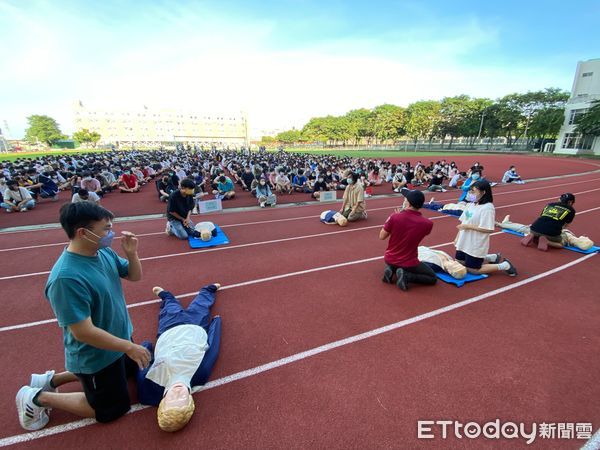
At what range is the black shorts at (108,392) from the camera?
7.04ft

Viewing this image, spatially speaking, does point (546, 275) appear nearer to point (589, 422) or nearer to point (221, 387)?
point (589, 422)

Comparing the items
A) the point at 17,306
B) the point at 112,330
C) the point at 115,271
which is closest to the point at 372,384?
the point at 112,330

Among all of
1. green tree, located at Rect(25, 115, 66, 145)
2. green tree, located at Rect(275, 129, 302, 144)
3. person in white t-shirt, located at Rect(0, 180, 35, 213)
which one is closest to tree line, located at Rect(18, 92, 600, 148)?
green tree, located at Rect(25, 115, 66, 145)

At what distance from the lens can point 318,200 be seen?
1224 centimetres

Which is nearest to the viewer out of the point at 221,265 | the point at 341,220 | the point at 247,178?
the point at 221,265

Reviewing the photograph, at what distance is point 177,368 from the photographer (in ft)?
8.27

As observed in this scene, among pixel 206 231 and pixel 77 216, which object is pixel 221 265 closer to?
pixel 206 231

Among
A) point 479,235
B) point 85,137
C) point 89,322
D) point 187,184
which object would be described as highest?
point 85,137

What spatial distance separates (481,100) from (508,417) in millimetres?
68696

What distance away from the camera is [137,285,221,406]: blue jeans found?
8.21ft

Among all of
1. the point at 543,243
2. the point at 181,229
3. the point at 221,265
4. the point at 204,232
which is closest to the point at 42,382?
the point at 221,265

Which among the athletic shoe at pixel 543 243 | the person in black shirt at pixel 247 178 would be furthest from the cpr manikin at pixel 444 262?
the person in black shirt at pixel 247 178

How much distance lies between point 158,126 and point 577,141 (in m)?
107

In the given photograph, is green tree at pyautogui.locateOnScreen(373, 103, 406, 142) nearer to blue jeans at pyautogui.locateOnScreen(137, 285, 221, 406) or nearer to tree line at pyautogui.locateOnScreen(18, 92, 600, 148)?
tree line at pyautogui.locateOnScreen(18, 92, 600, 148)
